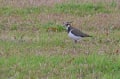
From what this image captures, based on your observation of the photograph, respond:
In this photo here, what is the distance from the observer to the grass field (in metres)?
9.09

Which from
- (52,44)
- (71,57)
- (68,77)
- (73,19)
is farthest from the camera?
(73,19)

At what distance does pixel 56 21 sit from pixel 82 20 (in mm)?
714

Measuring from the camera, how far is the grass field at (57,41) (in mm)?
9086

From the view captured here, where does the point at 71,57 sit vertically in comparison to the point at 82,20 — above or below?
above

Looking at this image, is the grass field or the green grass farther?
the grass field

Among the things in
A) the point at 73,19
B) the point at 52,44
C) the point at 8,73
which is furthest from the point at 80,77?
the point at 73,19

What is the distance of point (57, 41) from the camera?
1205 centimetres

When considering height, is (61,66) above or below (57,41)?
above

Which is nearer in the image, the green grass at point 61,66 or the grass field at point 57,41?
the green grass at point 61,66

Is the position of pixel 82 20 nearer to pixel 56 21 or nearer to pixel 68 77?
pixel 56 21

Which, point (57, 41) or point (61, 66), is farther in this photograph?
point (57, 41)

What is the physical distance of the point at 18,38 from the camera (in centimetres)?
1246

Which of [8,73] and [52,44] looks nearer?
[8,73]

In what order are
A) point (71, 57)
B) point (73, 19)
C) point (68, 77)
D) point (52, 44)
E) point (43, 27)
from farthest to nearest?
point (73, 19)
point (43, 27)
point (52, 44)
point (71, 57)
point (68, 77)
